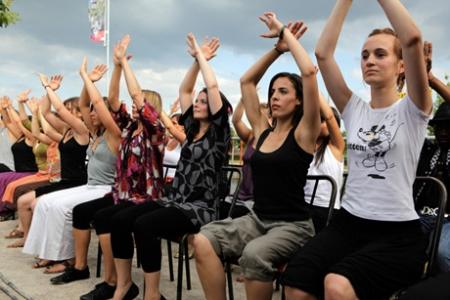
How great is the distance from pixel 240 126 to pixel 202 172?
50.0 inches

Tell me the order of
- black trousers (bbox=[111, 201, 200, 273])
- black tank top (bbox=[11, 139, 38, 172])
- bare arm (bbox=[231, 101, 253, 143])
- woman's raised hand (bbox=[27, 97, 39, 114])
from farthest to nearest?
black tank top (bbox=[11, 139, 38, 172]), woman's raised hand (bbox=[27, 97, 39, 114]), bare arm (bbox=[231, 101, 253, 143]), black trousers (bbox=[111, 201, 200, 273])

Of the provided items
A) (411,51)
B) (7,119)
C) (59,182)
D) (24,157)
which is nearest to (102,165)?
(59,182)

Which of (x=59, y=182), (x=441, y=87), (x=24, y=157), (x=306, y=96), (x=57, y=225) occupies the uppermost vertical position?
(x=441, y=87)

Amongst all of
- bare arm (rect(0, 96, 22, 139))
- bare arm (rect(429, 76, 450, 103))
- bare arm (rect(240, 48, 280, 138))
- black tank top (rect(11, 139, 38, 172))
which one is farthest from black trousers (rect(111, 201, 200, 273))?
bare arm (rect(0, 96, 22, 139))

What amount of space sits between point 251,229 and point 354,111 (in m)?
0.92

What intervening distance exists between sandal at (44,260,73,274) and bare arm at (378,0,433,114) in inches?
139

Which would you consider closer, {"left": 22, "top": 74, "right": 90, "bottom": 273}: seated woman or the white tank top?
{"left": 22, "top": 74, "right": 90, "bottom": 273}: seated woman

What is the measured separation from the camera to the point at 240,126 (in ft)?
14.8

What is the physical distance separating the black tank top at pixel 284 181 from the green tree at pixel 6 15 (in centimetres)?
754

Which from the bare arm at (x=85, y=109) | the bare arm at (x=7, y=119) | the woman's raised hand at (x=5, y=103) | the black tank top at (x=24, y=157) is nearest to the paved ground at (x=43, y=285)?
the bare arm at (x=85, y=109)

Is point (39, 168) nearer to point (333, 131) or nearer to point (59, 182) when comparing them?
point (59, 182)

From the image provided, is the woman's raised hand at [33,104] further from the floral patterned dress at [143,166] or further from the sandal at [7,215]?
the floral patterned dress at [143,166]

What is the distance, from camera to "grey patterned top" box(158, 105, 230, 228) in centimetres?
329

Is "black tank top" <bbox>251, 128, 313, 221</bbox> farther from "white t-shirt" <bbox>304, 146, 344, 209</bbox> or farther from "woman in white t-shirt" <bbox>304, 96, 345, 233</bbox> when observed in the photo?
"white t-shirt" <bbox>304, 146, 344, 209</bbox>
